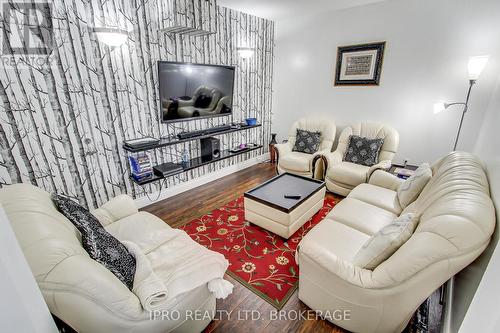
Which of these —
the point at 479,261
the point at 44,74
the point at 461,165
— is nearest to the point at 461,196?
the point at 479,261

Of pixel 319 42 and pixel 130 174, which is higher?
pixel 319 42

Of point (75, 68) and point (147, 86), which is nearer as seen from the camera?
point (75, 68)

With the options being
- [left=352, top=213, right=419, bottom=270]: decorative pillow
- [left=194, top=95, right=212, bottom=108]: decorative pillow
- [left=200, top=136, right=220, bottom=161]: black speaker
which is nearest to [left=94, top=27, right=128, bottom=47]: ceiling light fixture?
[left=194, top=95, right=212, bottom=108]: decorative pillow

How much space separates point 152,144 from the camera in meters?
2.79

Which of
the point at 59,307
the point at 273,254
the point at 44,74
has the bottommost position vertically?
the point at 273,254

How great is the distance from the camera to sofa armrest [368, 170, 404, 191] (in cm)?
264

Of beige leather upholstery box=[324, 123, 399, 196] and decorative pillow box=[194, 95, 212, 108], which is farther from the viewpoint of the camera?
decorative pillow box=[194, 95, 212, 108]

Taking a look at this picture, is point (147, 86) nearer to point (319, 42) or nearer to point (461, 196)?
point (319, 42)

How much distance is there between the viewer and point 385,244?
1.32 meters

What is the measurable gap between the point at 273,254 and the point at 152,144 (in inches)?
75.1

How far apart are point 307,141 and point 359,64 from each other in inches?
56.3

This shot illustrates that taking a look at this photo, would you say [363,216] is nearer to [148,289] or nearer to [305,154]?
[148,289]

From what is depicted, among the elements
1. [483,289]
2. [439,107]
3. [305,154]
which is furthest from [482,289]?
[305,154]

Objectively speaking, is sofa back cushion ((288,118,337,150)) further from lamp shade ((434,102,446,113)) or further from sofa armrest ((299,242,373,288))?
sofa armrest ((299,242,373,288))
